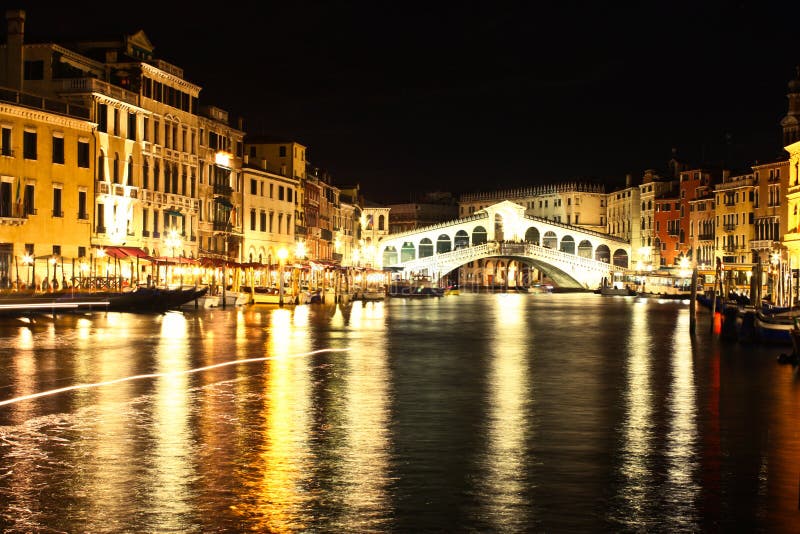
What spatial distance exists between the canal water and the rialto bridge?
292 feet

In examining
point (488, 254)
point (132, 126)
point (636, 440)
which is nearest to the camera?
point (636, 440)

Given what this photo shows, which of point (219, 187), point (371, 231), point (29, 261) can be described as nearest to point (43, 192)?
point (29, 261)

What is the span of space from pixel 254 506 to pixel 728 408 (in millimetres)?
8632

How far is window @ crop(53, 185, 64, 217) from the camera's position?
1826 inches

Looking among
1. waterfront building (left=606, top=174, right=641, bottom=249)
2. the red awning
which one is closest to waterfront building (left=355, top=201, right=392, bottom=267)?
waterfront building (left=606, top=174, right=641, bottom=249)

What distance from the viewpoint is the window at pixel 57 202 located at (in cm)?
4638

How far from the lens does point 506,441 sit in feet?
38.0

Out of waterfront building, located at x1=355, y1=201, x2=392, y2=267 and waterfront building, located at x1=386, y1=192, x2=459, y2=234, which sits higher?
waterfront building, located at x1=386, y1=192, x2=459, y2=234

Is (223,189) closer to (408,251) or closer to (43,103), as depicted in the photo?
(43,103)

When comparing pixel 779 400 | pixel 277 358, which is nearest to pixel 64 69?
pixel 277 358

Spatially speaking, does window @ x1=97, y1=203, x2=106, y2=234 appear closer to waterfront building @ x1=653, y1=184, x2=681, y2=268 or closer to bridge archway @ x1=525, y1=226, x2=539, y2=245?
waterfront building @ x1=653, y1=184, x2=681, y2=268

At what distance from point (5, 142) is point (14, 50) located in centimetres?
716

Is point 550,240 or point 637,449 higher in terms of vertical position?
point 550,240

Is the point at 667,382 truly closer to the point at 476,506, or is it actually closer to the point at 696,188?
the point at 476,506
